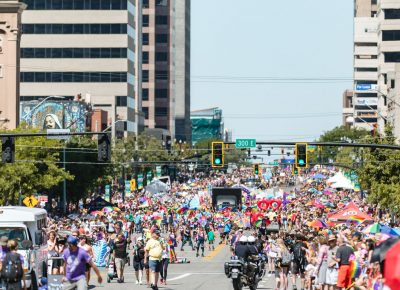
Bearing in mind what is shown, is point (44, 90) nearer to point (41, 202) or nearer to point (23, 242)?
point (41, 202)

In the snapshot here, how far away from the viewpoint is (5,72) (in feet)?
329

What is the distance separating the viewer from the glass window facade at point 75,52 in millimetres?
156375

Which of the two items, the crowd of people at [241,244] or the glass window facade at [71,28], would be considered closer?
the crowd of people at [241,244]

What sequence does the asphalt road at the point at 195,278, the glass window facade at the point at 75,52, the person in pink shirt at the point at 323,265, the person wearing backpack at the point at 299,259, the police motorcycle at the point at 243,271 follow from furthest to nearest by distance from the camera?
the glass window facade at the point at 75,52 → the asphalt road at the point at 195,278 → the person wearing backpack at the point at 299,259 → the police motorcycle at the point at 243,271 → the person in pink shirt at the point at 323,265

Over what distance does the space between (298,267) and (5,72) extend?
68166 millimetres

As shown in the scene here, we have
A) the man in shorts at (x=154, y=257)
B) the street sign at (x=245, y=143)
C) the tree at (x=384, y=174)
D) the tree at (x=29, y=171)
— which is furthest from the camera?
the tree at (x=29, y=171)

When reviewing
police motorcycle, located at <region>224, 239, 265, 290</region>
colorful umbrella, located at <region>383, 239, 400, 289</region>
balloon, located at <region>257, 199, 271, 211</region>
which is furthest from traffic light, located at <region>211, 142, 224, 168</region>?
colorful umbrella, located at <region>383, 239, 400, 289</region>

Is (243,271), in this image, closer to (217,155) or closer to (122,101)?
(217,155)

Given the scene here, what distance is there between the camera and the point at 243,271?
32.9 m

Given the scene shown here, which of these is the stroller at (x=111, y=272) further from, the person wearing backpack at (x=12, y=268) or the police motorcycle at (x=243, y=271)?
the person wearing backpack at (x=12, y=268)

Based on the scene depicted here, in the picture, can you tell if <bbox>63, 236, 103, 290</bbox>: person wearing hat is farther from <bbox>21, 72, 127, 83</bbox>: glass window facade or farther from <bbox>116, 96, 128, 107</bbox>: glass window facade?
<bbox>116, 96, 128, 107</bbox>: glass window facade

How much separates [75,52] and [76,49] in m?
0.39

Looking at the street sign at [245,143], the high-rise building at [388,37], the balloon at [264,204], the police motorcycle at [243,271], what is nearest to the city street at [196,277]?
the police motorcycle at [243,271]

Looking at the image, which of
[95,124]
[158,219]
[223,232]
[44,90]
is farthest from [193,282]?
[44,90]
